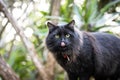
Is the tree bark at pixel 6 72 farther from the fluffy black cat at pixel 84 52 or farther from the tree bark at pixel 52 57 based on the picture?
the tree bark at pixel 52 57

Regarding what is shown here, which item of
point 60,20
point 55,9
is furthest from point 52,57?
point 55,9

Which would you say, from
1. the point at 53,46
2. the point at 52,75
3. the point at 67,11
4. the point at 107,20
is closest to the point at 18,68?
the point at 52,75

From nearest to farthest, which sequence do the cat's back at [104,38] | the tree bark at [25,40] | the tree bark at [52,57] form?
the cat's back at [104,38]
the tree bark at [25,40]
the tree bark at [52,57]

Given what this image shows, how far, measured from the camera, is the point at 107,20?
222 inches

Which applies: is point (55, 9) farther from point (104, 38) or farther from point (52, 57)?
point (104, 38)

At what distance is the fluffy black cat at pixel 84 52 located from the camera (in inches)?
163

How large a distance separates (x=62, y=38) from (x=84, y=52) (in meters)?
0.41

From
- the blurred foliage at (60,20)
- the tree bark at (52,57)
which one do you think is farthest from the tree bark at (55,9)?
the blurred foliage at (60,20)

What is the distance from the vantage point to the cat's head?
13.4 feet

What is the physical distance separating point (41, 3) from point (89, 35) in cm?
291

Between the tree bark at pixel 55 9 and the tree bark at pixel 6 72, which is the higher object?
the tree bark at pixel 55 9

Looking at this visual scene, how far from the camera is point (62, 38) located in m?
4.09

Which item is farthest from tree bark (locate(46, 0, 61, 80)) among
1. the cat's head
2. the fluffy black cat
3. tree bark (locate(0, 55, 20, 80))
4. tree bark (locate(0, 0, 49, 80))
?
the cat's head

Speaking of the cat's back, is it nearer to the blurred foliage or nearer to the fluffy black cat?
the fluffy black cat
